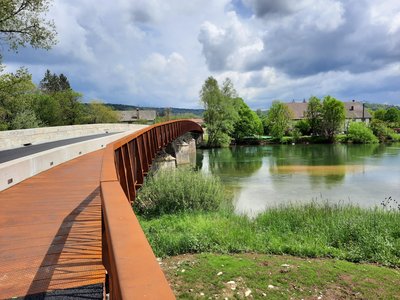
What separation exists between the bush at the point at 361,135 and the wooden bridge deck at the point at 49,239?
247 feet

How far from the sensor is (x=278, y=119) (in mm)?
86125

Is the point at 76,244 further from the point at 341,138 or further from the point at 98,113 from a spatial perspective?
the point at 341,138

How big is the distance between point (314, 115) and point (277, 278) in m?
81.4

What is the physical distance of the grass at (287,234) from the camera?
9.58 meters

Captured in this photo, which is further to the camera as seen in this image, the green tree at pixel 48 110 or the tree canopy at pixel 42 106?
the green tree at pixel 48 110

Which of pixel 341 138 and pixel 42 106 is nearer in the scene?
pixel 42 106

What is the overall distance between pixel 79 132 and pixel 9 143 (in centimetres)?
1314

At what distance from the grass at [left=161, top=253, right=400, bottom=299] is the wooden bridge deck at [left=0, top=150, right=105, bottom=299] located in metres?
2.53

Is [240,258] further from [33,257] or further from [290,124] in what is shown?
[290,124]

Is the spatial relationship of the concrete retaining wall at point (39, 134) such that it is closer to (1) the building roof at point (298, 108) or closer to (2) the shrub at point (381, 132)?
(2) the shrub at point (381, 132)

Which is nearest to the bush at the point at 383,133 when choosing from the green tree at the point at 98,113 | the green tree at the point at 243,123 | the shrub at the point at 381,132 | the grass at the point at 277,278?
the shrub at the point at 381,132

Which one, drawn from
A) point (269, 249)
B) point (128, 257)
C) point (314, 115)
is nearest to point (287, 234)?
point (269, 249)

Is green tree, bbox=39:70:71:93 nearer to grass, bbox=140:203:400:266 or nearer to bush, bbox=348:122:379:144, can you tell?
bush, bbox=348:122:379:144

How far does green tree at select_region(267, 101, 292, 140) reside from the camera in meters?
82.6
